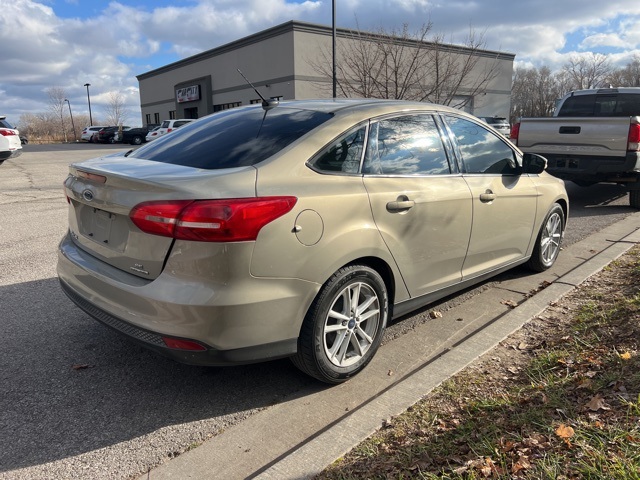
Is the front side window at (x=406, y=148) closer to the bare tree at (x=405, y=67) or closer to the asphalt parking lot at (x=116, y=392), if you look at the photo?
the asphalt parking lot at (x=116, y=392)

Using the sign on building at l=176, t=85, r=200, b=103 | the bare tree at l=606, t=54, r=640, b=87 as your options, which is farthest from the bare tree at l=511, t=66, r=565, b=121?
the sign on building at l=176, t=85, r=200, b=103

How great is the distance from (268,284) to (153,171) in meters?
0.93

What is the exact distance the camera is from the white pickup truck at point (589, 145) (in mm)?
7973

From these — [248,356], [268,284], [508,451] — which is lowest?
[508,451]

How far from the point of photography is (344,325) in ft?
10.0

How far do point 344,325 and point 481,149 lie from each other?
2.11 metres

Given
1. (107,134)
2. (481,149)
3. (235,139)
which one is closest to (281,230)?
(235,139)

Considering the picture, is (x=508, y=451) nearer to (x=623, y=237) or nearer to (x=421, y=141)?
(x=421, y=141)

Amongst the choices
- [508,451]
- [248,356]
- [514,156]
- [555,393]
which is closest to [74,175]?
[248,356]

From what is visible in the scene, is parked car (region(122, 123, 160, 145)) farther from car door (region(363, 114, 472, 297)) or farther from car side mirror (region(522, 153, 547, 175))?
car door (region(363, 114, 472, 297))

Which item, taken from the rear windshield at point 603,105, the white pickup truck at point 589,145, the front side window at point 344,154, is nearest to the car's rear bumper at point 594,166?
the white pickup truck at point 589,145

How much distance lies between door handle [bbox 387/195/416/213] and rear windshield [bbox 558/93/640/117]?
356 inches

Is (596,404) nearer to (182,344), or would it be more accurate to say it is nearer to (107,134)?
(182,344)

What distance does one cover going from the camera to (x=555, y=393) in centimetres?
277
